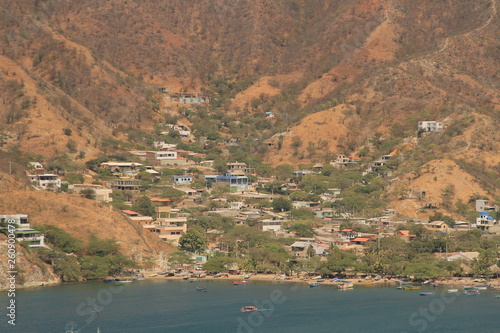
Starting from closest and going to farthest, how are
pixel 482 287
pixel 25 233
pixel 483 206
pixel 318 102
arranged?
pixel 482 287 < pixel 25 233 < pixel 483 206 < pixel 318 102

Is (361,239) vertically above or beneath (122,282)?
above

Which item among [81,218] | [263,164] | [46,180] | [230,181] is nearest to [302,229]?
[81,218]

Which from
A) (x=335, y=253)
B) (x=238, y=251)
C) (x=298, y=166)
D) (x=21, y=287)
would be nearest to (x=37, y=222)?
(x=21, y=287)

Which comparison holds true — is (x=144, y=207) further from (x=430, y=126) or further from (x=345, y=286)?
(x=430, y=126)

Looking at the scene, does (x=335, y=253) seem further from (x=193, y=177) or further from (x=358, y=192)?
(x=193, y=177)

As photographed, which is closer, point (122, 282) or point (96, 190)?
point (122, 282)

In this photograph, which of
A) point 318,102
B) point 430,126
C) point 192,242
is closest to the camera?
point 192,242

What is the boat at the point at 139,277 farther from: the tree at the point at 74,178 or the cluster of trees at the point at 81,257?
the tree at the point at 74,178
